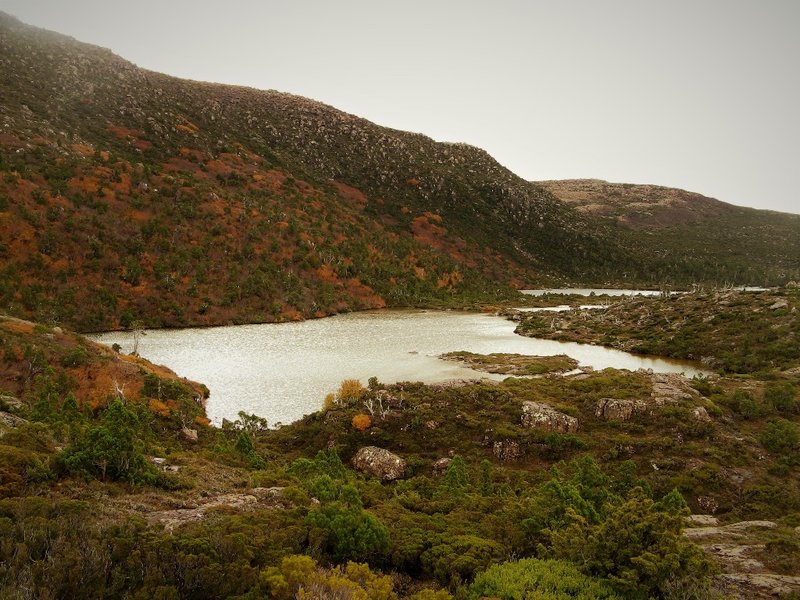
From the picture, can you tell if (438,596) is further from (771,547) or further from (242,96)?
(242,96)

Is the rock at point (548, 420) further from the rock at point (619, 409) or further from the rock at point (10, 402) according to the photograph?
the rock at point (10, 402)

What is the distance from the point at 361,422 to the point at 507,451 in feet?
32.5

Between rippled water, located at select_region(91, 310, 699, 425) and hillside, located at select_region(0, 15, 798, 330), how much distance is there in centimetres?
1072

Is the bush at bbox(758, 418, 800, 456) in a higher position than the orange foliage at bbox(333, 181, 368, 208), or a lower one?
lower

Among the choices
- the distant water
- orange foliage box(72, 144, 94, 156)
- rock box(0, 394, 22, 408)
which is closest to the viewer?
rock box(0, 394, 22, 408)

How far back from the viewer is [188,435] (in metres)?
30.5

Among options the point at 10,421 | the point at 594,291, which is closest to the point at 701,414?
the point at 10,421

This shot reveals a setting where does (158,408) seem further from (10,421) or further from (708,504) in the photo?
(708,504)

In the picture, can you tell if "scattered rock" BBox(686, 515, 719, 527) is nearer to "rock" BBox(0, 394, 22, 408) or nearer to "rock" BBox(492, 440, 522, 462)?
"rock" BBox(492, 440, 522, 462)

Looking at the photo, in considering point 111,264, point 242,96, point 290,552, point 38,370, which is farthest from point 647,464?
point 242,96

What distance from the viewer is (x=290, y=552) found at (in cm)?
1152

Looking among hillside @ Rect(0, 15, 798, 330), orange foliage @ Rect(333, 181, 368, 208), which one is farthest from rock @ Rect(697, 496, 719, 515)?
orange foliage @ Rect(333, 181, 368, 208)

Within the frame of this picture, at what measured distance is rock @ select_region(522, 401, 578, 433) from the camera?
32.5 meters

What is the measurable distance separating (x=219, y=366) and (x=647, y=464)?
136 ft
